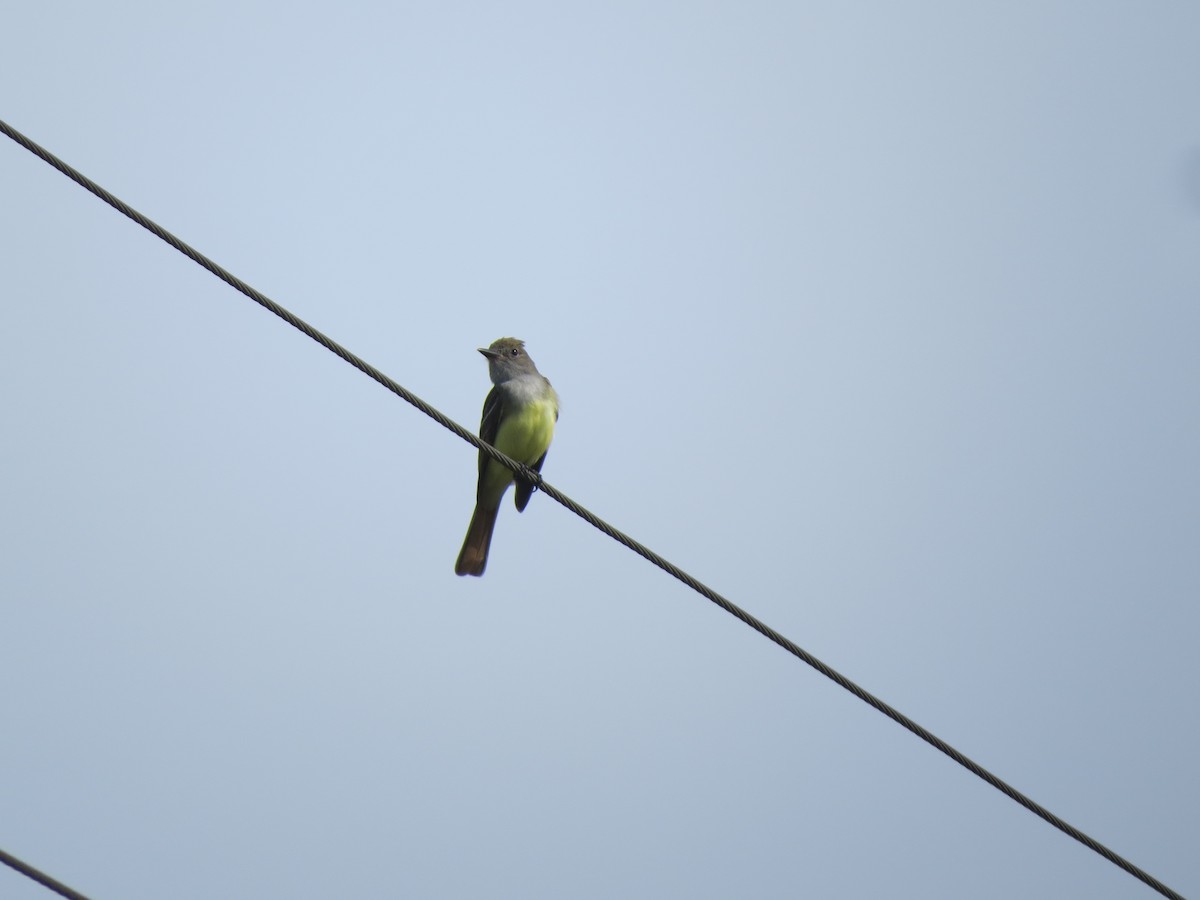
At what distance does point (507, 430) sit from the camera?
30.6ft

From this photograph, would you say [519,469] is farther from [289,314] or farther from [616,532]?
[289,314]

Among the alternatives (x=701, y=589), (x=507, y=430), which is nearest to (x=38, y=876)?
(x=701, y=589)

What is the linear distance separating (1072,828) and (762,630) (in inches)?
53.0

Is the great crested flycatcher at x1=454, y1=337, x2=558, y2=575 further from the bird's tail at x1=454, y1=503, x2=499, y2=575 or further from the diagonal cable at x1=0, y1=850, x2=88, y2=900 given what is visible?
the diagonal cable at x1=0, y1=850, x2=88, y2=900

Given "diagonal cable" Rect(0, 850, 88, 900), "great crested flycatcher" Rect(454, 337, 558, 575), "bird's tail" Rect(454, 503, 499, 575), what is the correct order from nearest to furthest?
"diagonal cable" Rect(0, 850, 88, 900), "great crested flycatcher" Rect(454, 337, 558, 575), "bird's tail" Rect(454, 503, 499, 575)

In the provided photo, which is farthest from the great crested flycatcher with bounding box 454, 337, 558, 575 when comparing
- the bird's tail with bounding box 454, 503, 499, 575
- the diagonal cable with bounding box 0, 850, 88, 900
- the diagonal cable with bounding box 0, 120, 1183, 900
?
the diagonal cable with bounding box 0, 850, 88, 900

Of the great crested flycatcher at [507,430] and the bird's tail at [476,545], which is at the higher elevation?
the great crested flycatcher at [507,430]

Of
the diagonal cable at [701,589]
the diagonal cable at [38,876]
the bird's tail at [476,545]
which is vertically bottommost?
the diagonal cable at [38,876]

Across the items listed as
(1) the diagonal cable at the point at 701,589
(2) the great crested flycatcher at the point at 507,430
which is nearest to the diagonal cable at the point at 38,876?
(1) the diagonal cable at the point at 701,589

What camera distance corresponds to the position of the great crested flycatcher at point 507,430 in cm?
933

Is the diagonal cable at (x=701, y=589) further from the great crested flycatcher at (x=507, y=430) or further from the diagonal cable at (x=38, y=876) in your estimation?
the great crested flycatcher at (x=507, y=430)

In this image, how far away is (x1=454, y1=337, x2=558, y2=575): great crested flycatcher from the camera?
9328 millimetres

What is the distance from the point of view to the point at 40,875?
373 cm

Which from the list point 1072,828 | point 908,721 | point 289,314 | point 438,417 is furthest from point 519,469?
point 1072,828
